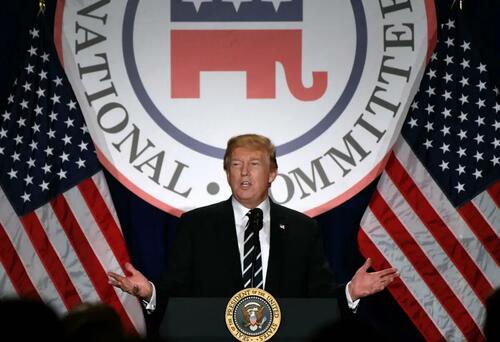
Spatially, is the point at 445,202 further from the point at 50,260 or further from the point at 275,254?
the point at 50,260

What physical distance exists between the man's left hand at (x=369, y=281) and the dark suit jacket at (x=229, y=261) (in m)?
0.29

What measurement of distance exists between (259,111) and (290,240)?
4.23ft

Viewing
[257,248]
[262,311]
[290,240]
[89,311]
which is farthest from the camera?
[290,240]

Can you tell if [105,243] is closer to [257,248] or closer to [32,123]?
[32,123]

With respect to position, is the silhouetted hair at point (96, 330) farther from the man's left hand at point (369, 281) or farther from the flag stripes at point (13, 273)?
the flag stripes at point (13, 273)

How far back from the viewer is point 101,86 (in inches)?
200

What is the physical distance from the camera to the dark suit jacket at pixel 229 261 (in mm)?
3824

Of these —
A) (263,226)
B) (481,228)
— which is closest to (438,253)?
(481,228)

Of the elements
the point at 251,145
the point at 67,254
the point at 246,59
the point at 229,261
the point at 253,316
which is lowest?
the point at 67,254

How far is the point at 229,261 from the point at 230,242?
3.7 inches

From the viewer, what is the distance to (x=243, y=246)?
386cm

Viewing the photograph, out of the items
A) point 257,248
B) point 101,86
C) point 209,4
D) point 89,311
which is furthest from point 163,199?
point 89,311

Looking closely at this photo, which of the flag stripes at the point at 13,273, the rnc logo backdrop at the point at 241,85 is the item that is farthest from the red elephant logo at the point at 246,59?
the flag stripes at the point at 13,273

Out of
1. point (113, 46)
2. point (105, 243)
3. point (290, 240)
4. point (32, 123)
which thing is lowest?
point (105, 243)
